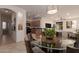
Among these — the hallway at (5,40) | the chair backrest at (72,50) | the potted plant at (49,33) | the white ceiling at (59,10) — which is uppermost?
the white ceiling at (59,10)

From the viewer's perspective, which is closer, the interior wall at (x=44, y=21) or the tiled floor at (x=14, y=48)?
the tiled floor at (x=14, y=48)

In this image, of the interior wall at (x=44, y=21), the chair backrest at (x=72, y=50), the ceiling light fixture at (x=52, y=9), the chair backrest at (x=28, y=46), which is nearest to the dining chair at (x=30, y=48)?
the chair backrest at (x=28, y=46)

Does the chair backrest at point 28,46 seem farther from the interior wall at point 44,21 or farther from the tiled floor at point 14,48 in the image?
the interior wall at point 44,21

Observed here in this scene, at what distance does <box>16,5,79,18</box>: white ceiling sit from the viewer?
2.53 meters

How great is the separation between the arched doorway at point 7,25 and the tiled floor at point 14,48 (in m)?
0.10

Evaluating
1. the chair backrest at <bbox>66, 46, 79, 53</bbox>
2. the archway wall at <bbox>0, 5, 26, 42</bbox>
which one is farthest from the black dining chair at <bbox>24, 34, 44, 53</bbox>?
the chair backrest at <bbox>66, 46, 79, 53</bbox>

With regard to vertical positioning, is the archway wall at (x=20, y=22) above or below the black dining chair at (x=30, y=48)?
above

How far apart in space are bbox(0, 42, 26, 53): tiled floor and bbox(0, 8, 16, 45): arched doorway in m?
0.10

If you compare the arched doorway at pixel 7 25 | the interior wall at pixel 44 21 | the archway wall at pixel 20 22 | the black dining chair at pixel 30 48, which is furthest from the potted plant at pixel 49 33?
the arched doorway at pixel 7 25

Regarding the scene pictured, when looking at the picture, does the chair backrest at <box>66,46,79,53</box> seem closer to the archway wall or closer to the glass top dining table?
the glass top dining table

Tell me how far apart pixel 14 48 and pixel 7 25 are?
53 cm

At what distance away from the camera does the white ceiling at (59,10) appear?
253 centimetres
